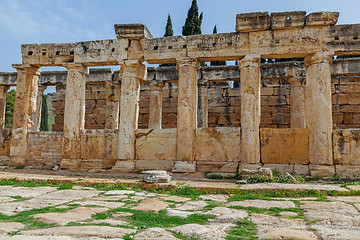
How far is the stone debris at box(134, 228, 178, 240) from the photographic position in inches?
117

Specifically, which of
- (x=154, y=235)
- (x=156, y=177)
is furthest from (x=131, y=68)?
(x=154, y=235)

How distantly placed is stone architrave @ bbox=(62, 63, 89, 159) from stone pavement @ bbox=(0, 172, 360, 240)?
14.3ft

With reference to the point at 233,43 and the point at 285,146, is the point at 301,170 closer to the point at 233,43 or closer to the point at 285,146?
the point at 285,146

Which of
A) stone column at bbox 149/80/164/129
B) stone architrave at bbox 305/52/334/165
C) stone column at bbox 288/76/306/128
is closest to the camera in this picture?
stone architrave at bbox 305/52/334/165

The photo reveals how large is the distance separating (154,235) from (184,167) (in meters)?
6.17

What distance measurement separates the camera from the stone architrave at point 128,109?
9.97m

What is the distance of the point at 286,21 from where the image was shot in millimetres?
9148

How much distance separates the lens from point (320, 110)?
883 cm

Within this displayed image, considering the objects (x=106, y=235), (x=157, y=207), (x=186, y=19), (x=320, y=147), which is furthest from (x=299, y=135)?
(x=186, y=19)

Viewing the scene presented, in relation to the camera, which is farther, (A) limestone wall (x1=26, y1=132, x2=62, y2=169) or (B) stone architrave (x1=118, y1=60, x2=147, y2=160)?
(A) limestone wall (x1=26, y1=132, x2=62, y2=169)

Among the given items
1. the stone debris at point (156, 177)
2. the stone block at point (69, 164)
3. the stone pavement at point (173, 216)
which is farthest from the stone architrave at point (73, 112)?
the stone debris at point (156, 177)

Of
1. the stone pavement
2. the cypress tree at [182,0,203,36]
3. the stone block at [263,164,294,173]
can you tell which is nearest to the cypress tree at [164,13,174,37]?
the cypress tree at [182,0,203,36]

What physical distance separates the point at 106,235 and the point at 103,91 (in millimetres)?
15200

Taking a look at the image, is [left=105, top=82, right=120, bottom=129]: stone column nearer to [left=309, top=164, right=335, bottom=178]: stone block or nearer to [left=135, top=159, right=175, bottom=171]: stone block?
[left=135, top=159, right=175, bottom=171]: stone block
